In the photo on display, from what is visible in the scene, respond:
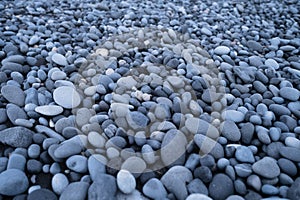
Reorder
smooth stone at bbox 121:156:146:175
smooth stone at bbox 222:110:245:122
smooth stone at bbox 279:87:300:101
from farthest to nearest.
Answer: smooth stone at bbox 279:87:300:101, smooth stone at bbox 222:110:245:122, smooth stone at bbox 121:156:146:175

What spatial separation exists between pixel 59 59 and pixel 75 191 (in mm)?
975

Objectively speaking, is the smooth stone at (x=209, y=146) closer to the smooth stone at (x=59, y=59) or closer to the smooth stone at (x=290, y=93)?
the smooth stone at (x=290, y=93)

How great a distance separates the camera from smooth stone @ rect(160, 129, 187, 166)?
1.19 metres

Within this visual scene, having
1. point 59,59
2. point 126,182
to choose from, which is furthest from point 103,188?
point 59,59

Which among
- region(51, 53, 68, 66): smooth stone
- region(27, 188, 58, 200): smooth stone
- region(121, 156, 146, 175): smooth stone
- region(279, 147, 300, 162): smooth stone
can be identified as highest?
region(51, 53, 68, 66): smooth stone

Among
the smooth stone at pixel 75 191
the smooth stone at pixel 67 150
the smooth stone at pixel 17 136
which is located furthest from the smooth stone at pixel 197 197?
the smooth stone at pixel 17 136

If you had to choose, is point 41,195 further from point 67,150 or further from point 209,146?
point 209,146

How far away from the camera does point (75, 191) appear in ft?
3.44

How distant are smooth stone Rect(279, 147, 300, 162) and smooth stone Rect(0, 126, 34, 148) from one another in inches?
44.4

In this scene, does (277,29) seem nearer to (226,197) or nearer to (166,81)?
(166,81)

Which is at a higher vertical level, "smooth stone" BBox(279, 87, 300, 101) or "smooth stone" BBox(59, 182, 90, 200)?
"smooth stone" BBox(279, 87, 300, 101)

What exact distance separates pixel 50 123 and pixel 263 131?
40.3 inches

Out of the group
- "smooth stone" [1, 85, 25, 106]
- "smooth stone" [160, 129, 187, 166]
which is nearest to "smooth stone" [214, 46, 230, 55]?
"smooth stone" [160, 129, 187, 166]

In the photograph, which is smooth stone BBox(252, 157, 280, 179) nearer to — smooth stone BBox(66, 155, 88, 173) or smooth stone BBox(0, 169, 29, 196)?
smooth stone BBox(66, 155, 88, 173)
